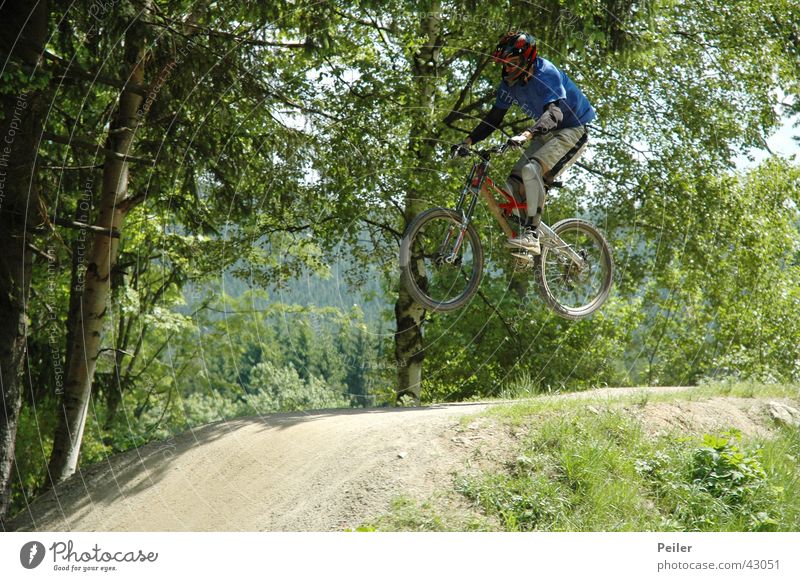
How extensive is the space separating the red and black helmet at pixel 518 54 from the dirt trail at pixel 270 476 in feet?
12.2

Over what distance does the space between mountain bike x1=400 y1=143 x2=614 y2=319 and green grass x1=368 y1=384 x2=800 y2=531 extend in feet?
4.94

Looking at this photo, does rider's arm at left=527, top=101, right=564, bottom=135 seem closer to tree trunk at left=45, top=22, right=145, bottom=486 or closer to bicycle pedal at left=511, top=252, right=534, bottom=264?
bicycle pedal at left=511, top=252, right=534, bottom=264

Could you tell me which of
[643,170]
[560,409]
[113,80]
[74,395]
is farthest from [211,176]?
[643,170]

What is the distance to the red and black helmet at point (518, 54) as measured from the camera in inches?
340

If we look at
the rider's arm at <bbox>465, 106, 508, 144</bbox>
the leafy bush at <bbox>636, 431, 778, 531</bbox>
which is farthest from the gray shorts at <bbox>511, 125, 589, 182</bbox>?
the leafy bush at <bbox>636, 431, 778, 531</bbox>

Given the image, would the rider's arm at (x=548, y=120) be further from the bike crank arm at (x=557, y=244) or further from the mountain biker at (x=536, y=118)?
the bike crank arm at (x=557, y=244)

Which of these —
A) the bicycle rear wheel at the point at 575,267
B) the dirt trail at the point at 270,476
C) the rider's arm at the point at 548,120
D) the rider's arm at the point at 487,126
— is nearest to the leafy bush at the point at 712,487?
the dirt trail at the point at 270,476

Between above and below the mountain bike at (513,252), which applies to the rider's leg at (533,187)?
above

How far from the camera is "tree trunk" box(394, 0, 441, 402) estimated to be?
559 inches

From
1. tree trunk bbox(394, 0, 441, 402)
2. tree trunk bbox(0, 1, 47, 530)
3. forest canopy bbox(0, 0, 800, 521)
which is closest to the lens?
tree trunk bbox(0, 1, 47, 530)

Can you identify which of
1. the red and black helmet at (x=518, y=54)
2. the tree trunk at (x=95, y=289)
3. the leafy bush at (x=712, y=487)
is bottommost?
the leafy bush at (x=712, y=487)

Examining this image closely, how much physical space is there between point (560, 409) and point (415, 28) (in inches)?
334

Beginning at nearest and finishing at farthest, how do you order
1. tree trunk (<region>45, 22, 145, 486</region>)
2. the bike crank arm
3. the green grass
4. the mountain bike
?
the green grass
the mountain bike
the bike crank arm
tree trunk (<region>45, 22, 145, 486</region>)

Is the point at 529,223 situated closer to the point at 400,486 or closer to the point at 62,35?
the point at 400,486
